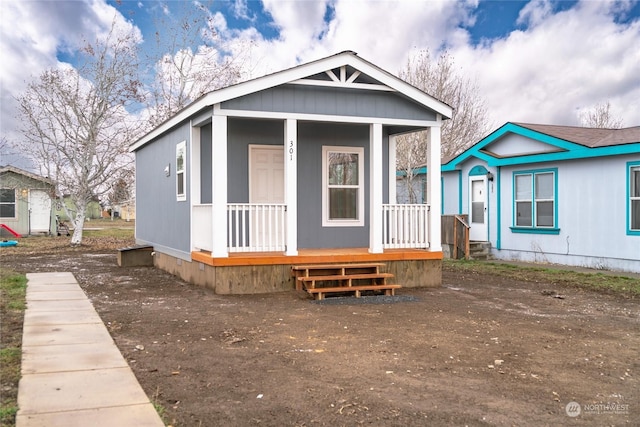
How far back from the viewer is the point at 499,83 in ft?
72.5

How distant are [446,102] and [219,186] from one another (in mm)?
16138

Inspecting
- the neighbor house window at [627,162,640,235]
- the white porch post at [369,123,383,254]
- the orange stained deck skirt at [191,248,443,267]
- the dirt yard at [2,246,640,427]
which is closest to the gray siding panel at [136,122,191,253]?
the orange stained deck skirt at [191,248,443,267]

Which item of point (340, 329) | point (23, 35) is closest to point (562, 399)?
point (340, 329)

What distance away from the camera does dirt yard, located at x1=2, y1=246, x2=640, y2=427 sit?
12.3 ft

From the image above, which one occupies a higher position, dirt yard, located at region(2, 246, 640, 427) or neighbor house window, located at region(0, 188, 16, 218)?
neighbor house window, located at region(0, 188, 16, 218)

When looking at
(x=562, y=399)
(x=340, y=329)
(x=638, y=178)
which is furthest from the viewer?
(x=638, y=178)

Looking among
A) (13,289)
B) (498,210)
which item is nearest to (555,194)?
(498,210)

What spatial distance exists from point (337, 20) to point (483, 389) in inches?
521

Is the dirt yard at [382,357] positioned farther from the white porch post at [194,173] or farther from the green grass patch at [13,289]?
the white porch post at [194,173]

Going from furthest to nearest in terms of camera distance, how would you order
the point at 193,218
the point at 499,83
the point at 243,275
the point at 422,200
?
1. the point at 499,83
2. the point at 422,200
3. the point at 193,218
4. the point at 243,275

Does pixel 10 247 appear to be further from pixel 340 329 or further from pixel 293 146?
pixel 340 329

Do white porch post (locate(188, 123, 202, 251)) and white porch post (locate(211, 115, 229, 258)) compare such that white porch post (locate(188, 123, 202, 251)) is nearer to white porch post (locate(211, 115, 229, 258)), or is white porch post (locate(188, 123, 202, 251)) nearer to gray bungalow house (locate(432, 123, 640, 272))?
white porch post (locate(211, 115, 229, 258))

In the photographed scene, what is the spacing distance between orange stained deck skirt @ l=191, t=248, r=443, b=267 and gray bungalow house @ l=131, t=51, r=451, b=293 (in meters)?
0.02

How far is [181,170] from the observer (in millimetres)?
10672
